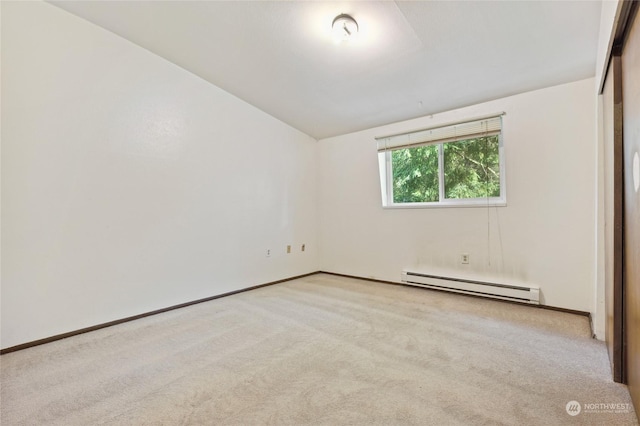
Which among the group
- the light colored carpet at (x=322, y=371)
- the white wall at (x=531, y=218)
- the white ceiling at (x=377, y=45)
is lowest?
the light colored carpet at (x=322, y=371)

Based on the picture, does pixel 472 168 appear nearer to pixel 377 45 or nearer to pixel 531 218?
pixel 531 218

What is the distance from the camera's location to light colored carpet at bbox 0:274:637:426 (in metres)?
1.38

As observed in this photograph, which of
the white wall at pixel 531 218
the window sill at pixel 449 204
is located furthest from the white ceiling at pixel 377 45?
the window sill at pixel 449 204

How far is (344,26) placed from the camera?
2186mm

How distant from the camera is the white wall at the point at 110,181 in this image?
2135mm

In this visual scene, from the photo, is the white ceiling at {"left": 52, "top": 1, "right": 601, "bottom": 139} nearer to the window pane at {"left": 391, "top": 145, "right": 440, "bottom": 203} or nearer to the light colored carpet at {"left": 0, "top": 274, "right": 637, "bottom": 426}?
the window pane at {"left": 391, "top": 145, "right": 440, "bottom": 203}

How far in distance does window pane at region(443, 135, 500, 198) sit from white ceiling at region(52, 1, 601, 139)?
464mm

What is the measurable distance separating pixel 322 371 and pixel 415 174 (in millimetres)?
2765

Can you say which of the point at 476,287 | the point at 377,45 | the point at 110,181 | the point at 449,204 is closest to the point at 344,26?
the point at 377,45

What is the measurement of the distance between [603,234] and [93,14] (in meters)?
4.26

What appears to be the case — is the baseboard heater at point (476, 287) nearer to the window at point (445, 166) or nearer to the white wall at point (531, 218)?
the white wall at point (531, 218)

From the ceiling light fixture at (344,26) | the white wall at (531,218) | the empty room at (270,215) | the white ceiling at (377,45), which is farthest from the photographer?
the white wall at (531,218)

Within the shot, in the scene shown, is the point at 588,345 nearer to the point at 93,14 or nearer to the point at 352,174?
the point at 352,174

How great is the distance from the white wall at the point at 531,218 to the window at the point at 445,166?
0.11 metres
